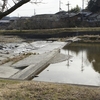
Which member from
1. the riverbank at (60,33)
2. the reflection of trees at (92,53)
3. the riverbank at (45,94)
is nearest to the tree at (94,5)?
the riverbank at (60,33)

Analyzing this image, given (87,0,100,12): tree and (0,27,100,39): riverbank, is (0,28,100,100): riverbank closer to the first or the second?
(0,27,100,39): riverbank

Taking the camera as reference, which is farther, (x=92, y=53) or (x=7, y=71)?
(x=92, y=53)

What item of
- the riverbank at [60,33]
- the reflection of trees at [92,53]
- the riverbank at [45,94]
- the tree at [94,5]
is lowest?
A: the reflection of trees at [92,53]

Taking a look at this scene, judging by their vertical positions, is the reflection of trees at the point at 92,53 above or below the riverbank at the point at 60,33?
below

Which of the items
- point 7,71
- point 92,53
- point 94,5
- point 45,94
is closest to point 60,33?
point 92,53

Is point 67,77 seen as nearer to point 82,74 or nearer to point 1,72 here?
point 82,74

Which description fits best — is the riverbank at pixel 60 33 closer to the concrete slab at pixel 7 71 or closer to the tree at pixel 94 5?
the tree at pixel 94 5

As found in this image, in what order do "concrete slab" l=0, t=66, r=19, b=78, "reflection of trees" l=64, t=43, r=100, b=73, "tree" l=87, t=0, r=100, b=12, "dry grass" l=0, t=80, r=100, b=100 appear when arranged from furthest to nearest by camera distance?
"tree" l=87, t=0, r=100, b=12 < "reflection of trees" l=64, t=43, r=100, b=73 < "concrete slab" l=0, t=66, r=19, b=78 < "dry grass" l=0, t=80, r=100, b=100

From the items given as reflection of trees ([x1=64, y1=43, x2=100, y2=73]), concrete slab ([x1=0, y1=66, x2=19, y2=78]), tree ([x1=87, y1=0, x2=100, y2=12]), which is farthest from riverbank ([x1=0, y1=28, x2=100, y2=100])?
tree ([x1=87, y1=0, x2=100, y2=12])

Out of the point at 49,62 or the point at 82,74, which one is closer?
the point at 82,74

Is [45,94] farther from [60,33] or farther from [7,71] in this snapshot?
[60,33]

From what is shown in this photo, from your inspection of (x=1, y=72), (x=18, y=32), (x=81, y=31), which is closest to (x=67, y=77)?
(x=1, y=72)

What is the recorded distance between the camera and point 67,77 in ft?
Answer: 36.8

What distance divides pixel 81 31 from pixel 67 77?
27167 millimetres
